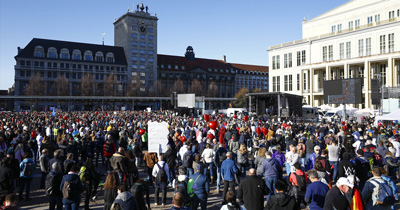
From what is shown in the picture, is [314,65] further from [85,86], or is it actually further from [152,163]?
[85,86]

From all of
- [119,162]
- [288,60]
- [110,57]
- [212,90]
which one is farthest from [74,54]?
[119,162]

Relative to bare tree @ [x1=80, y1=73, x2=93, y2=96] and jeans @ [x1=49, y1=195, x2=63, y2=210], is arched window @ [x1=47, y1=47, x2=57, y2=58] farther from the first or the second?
jeans @ [x1=49, y1=195, x2=63, y2=210]

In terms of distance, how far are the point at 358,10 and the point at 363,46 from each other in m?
10.1

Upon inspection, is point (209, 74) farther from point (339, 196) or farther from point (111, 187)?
point (339, 196)

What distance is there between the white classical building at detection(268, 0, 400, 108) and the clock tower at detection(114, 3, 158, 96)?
50134 millimetres

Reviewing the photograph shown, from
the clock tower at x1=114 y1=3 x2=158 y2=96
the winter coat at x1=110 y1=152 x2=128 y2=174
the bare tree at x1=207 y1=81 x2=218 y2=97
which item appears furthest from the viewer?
the bare tree at x1=207 y1=81 x2=218 y2=97

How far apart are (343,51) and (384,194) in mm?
56000

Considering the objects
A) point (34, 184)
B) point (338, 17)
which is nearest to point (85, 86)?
point (338, 17)

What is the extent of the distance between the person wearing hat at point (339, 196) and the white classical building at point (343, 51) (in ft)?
171

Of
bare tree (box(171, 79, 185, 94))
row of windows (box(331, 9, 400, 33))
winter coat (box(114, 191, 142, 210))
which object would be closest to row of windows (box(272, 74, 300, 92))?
row of windows (box(331, 9, 400, 33))

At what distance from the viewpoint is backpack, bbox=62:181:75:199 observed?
682 cm

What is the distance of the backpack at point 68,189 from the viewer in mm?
6817

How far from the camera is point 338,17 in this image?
6228 centimetres

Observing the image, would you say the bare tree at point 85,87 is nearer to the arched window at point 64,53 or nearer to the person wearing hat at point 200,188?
the arched window at point 64,53
